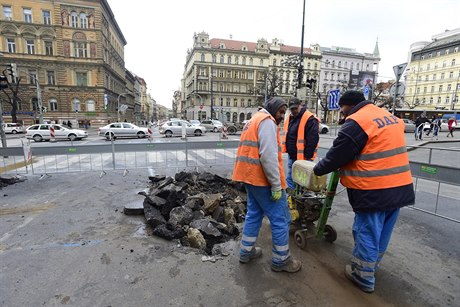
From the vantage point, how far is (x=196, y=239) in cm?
335

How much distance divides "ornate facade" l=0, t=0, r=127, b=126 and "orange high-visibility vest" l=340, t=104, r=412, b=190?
1698 inches

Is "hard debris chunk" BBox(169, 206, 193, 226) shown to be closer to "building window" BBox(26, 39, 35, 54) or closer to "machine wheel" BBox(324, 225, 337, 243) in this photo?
"machine wheel" BBox(324, 225, 337, 243)

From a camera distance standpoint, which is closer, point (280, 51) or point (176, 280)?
point (176, 280)

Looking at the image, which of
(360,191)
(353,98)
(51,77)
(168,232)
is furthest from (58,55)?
(360,191)

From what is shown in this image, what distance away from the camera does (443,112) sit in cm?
4234

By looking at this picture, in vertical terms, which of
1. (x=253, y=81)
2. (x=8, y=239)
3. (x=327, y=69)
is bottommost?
(x=8, y=239)

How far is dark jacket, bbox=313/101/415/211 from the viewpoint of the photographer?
2307mm

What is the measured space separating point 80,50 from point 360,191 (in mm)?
48578

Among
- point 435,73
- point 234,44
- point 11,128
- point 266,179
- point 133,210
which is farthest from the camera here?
point 234,44

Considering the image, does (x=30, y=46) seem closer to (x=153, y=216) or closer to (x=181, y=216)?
(x=153, y=216)

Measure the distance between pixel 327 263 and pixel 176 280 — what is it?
1.80 meters

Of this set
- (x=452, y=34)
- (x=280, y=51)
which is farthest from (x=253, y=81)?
(x=452, y=34)

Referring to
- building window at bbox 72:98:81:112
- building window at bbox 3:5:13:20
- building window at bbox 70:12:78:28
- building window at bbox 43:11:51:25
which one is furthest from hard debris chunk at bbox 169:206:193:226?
building window at bbox 3:5:13:20

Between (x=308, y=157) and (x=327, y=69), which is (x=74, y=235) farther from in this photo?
(x=327, y=69)
